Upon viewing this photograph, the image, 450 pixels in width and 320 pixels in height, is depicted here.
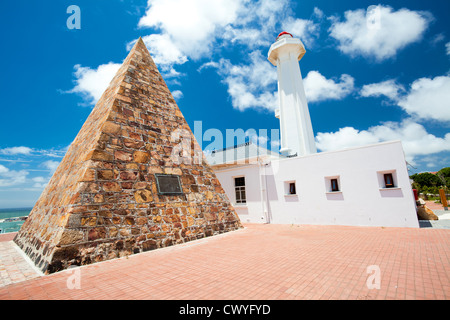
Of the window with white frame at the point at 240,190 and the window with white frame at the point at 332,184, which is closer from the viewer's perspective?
the window with white frame at the point at 332,184

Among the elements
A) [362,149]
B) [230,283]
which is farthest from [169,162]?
[362,149]

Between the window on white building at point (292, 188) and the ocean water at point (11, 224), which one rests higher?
the window on white building at point (292, 188)

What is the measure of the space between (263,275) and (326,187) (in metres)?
7.80

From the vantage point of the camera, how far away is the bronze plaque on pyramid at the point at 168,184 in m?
6.44

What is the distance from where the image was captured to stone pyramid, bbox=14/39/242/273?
4684 millimetres

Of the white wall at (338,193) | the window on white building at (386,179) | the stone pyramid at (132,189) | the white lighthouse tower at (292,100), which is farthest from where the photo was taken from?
the white lighthouse tower at (292,100)

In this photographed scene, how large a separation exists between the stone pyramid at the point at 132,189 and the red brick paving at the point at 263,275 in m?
0.60

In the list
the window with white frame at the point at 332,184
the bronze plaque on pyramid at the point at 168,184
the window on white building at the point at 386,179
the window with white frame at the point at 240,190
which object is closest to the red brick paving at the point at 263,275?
the bronze plaque on pyramid at the point at 168,184

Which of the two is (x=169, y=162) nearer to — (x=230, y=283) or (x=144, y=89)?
(x=144, y=89)

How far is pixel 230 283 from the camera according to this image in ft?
10.7

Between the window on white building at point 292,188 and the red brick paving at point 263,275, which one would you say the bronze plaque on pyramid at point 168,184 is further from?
the window on white building at point 292,188

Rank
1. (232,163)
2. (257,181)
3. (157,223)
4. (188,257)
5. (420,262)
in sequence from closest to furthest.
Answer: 1. (420,262)
2. (188,257)
3. (157,223)
4. (257,181)
5. (232,163)

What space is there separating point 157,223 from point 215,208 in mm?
2542

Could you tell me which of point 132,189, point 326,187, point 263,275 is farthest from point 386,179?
point 132,189
